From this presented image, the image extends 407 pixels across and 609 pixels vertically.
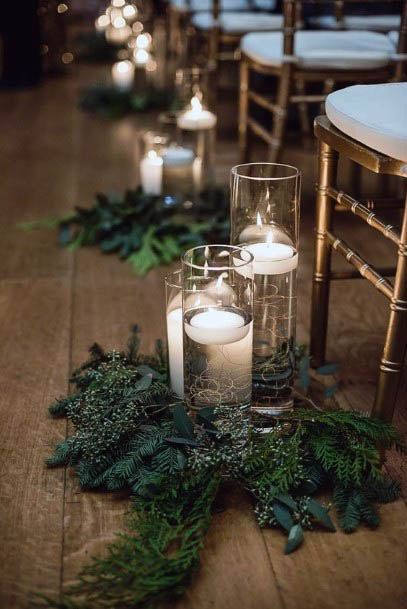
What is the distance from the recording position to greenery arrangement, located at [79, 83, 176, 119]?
13.5ft

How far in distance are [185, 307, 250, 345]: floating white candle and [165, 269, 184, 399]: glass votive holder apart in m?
0.12

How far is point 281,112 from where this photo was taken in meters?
2.23

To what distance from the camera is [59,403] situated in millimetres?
1313

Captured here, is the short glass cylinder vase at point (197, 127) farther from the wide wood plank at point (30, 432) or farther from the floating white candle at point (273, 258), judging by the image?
the floating white candle at point (273, 258)

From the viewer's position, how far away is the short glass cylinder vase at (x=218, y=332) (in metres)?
1.10

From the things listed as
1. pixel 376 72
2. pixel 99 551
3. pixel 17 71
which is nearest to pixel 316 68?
pixel 376 72

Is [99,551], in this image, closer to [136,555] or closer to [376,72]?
[136,555]

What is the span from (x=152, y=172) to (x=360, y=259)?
47.7 inches

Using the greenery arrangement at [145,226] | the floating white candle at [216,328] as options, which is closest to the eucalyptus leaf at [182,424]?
the floating white candle at [216,328]

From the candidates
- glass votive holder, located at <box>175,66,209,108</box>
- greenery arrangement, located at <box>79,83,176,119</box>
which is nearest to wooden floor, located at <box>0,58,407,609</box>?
glass votive holder, located at <box>175,66,209,108</box>

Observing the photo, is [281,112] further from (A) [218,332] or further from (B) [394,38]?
(A) [218,332]

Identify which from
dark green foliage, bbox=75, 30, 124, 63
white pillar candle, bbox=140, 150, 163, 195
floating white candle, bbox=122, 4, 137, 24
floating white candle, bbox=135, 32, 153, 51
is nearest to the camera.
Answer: white pillar candle, bbox=140, 150, 163, 195

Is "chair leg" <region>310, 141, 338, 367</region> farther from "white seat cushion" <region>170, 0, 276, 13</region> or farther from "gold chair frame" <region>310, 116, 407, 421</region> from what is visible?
"white seat cushion" <region>170, 0, 276, 13</region>

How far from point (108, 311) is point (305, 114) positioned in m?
1.63
